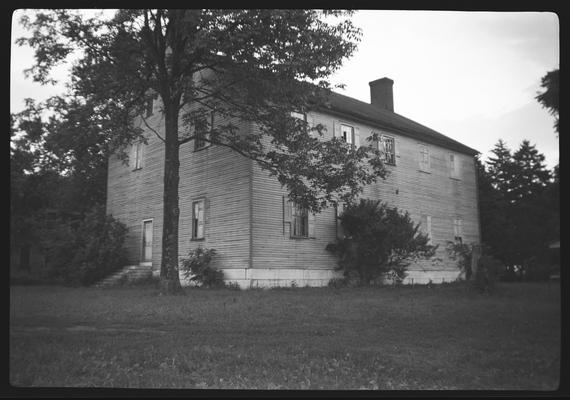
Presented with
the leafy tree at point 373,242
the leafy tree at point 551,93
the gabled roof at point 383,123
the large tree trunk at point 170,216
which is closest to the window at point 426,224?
the gabled roof at point 383,123

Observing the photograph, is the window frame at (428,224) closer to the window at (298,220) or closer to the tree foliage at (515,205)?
the tree foliage at (515,205)

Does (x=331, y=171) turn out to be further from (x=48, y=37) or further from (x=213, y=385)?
(x=213, y=385)

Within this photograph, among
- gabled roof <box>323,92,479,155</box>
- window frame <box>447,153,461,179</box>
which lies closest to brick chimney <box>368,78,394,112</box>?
gabled roof <box>323,92,479,155</box>

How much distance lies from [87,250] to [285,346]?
55.0ft

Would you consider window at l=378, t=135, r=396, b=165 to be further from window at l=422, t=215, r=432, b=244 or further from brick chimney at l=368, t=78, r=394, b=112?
brick chimney at l=368, t=78, r=394, b=112

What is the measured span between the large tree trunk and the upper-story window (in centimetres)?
1427

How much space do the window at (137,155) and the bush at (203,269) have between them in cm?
756

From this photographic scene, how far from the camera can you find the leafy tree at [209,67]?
565 inches

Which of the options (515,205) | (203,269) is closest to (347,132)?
(203,269)

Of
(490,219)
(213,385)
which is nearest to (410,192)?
(490,219)

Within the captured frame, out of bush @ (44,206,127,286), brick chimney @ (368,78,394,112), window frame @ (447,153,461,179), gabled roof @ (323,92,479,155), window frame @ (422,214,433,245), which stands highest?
brick chimney @ (368,78,394,112)

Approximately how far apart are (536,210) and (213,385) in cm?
2383

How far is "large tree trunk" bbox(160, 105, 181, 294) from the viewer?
15.3m

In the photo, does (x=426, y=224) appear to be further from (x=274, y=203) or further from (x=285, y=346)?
(x=285, y=346)
